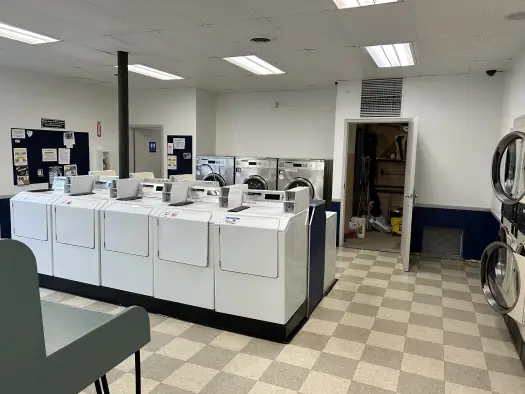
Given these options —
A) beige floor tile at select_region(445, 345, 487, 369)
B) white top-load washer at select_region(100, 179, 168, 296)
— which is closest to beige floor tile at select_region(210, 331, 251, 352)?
white top-load washer at select_region(100, 179, 168, 296)

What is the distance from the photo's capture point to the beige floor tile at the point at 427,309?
3936mm

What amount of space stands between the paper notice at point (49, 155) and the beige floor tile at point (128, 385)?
4.88 m

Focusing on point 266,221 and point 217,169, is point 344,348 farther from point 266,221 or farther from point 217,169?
point 217,169

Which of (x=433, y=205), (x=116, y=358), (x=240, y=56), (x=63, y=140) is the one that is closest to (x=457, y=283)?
(x=433, y=205)

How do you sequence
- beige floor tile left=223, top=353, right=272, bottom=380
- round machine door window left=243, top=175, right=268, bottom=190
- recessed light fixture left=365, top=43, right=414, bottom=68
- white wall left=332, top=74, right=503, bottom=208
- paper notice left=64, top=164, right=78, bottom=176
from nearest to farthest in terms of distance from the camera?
1. beige floor tile left=223, top=353, right=272, bottom=380
2. recessed light fixture left=365, top=43, right=414, bottom=68
3. white wall left=332, top=74, right=503, bottom=208
4. paper notice left=64, top=164, right=78, bottom=176
5. round machine door window left=243, top=175, right=268, bottom=190

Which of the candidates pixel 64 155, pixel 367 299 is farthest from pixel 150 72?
pixel 367 299

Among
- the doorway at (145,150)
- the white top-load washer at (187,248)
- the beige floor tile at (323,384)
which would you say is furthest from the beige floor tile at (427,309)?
the doorway at (145,150)

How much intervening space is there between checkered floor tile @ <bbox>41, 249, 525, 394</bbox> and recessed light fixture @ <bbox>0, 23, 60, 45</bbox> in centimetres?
283

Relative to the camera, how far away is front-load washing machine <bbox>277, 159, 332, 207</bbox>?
254 inches

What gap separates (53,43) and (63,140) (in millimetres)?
2533

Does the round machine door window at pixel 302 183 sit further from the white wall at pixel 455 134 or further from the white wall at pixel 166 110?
the white wall at pixel 166 110

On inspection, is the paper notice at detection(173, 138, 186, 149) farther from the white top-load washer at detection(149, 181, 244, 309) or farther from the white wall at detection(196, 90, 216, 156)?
the white top-load washer at detection(149, 181, 244, 309)

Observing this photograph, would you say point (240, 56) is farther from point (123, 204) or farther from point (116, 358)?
point (116, 358)

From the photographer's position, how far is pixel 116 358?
118 centimetres
